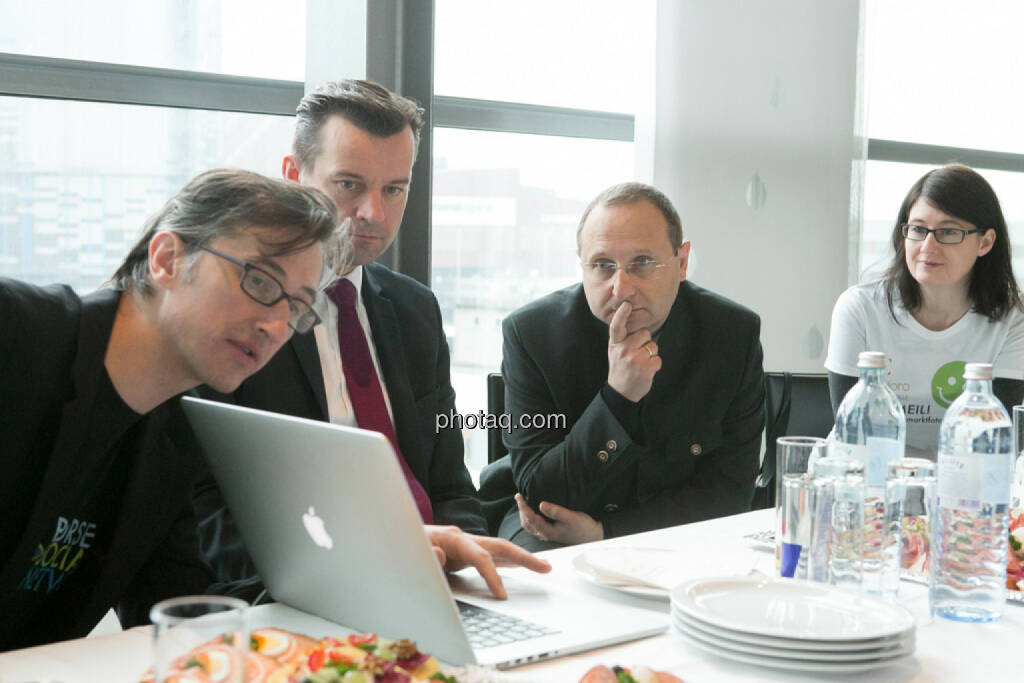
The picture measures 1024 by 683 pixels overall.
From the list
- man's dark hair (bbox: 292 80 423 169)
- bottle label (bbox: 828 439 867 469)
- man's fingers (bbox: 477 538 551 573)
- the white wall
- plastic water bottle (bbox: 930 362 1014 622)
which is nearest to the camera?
plastic water bottle (bbox: 930 362 1014 622)

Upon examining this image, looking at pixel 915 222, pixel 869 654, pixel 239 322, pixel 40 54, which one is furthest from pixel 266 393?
pixel 915 222

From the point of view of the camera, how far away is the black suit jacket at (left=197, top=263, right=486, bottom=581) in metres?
1.96

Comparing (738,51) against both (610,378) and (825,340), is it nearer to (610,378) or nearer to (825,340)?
(825,340)

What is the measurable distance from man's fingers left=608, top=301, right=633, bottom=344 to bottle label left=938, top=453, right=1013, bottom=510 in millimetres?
1073

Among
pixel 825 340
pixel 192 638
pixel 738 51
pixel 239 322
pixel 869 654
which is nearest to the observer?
pixel 192 638

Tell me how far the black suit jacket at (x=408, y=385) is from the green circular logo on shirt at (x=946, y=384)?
60.8 inches

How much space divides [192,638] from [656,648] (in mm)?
642

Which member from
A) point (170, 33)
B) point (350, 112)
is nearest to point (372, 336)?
point (350, 112)

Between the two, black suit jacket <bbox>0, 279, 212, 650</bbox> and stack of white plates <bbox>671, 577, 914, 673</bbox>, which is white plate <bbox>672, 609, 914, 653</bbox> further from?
black suit jacket <bbox>0, 279, 212, 650</bbox>

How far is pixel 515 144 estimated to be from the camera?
12.1 feet

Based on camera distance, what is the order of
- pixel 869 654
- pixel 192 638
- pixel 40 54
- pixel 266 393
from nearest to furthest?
pixel 192 638
pixel 869 654
pixel 266 393
pixel 40 54

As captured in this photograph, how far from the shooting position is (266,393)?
1.93 metres

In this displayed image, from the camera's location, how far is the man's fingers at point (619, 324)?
94.0 inches

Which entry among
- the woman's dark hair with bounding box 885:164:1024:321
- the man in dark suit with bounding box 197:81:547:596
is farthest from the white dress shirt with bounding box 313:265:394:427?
the woman's dark hair with bounding box 885:164:1024:321
